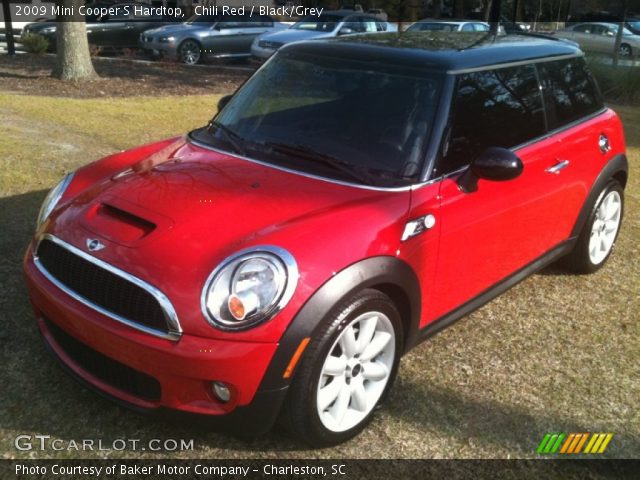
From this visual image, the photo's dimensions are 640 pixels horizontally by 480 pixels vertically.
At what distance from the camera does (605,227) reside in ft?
15.9

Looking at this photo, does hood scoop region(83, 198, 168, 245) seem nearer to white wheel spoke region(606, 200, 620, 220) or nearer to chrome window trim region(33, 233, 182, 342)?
chrome window trim region(33, 233, 182, 342)

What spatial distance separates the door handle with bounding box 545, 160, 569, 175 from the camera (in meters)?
3.86

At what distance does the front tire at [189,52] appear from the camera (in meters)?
16.1

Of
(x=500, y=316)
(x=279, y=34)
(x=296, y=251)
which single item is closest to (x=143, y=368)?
(x=296, y=251)

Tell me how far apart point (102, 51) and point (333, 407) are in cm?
1687

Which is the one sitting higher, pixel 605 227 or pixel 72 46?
pixel 72 46

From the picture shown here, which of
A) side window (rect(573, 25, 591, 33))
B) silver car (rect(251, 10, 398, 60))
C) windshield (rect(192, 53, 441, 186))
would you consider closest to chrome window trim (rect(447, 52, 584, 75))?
windshield (rect(192, 53, 441, 186))

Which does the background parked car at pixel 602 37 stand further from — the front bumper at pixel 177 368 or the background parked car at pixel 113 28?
the front bumper at pixel 177 368

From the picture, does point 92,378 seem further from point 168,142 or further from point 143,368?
point 168,142

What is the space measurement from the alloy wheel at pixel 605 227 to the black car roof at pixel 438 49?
3.67 ft

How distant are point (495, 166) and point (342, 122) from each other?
80 centimetres

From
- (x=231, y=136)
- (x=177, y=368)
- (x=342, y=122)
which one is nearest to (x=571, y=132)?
(x=342, y=122)

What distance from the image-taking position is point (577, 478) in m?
2.82

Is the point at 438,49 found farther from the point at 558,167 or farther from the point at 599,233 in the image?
the point at 599,233
